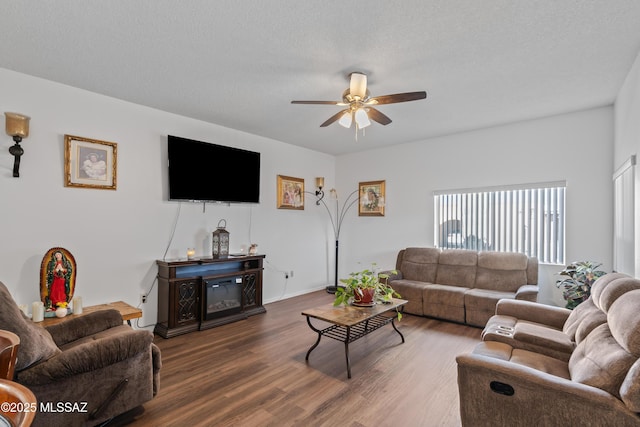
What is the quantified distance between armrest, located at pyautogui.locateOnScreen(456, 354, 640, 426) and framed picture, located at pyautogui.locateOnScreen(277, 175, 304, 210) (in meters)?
4.05

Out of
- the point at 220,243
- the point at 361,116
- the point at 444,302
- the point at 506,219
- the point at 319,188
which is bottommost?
the point at 444,302

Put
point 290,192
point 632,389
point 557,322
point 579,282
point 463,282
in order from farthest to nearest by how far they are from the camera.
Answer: point 290,192 → point 463,282 → point 579,282 → point 557,322 → point 632,389

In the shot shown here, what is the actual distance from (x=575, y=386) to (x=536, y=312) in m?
1.46

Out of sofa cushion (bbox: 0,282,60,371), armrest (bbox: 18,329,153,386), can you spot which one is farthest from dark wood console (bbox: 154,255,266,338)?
sofa cushion (bbox: 0,282,60,371)

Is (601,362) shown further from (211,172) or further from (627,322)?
(211,172)

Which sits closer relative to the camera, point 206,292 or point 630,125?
point 630,125

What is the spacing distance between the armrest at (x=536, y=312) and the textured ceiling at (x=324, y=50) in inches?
84.2

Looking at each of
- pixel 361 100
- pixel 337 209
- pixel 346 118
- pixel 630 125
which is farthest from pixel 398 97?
pixel 337 209

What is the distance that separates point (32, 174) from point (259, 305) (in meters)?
3.00

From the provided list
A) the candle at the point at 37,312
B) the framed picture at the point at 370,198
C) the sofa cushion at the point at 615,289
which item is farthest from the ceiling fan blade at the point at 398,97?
the candle at the point at 37,312

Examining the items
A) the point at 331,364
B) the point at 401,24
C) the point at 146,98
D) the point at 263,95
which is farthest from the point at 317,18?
the point at 331,364

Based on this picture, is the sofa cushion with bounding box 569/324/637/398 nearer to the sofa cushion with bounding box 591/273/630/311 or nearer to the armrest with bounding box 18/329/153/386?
the sofa cushion with bounding box 591/273/630/311

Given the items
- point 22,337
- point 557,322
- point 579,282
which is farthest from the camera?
point 579,282

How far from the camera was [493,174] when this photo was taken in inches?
181
